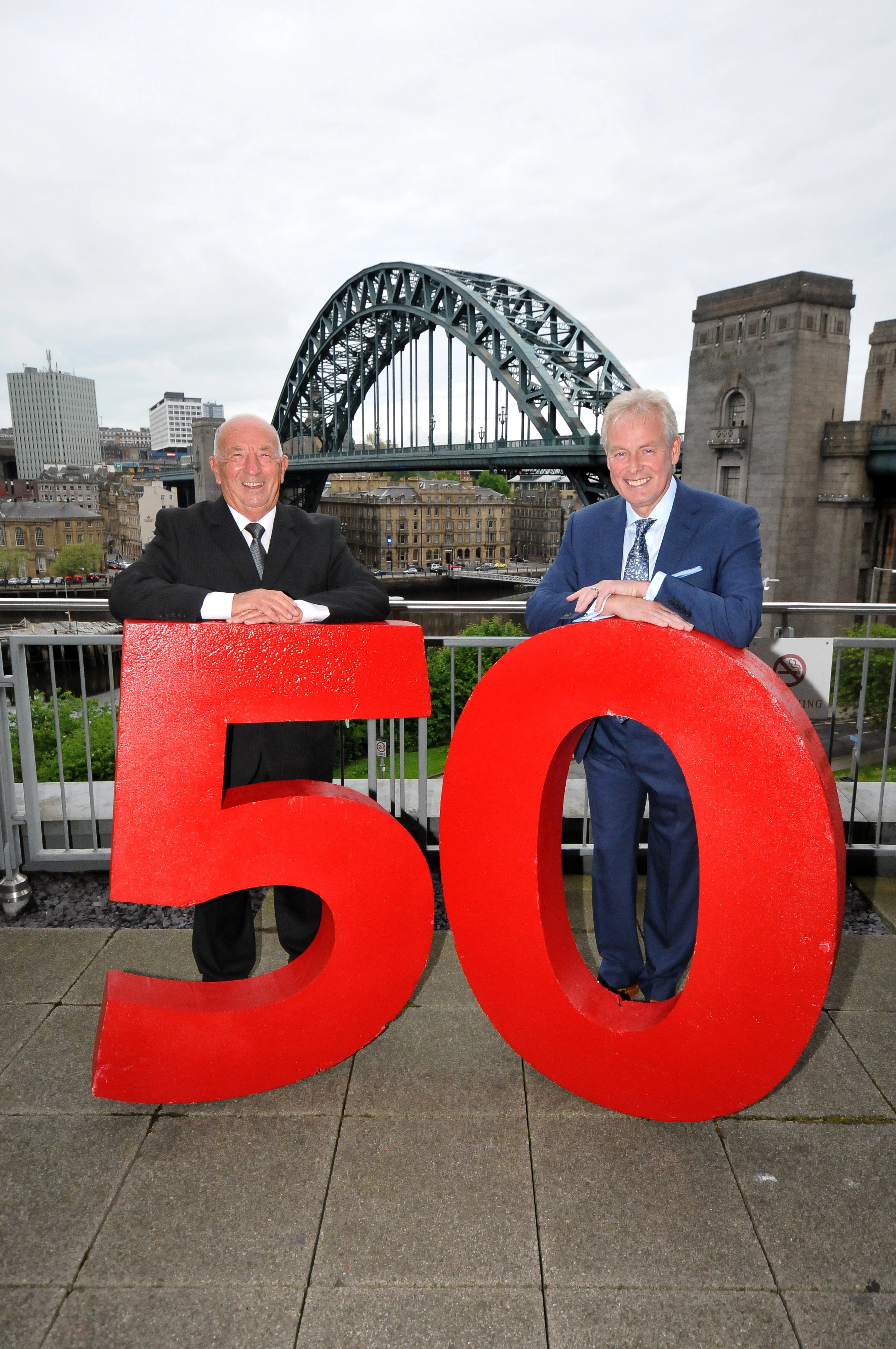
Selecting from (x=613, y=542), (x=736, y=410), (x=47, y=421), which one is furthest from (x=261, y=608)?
(x=47, y=421)

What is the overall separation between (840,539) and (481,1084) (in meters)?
38.6

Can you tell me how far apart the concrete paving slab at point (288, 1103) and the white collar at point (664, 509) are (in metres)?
2.00

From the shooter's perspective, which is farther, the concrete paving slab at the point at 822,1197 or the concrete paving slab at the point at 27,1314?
the concrete paving slab at the point at 822,1197

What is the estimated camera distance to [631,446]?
95.9 inches

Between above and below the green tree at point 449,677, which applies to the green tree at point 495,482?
above

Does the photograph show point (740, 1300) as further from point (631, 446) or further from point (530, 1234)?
point (631, 446)

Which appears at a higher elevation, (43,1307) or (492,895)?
(492,895)

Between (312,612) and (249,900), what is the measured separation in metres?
1.17

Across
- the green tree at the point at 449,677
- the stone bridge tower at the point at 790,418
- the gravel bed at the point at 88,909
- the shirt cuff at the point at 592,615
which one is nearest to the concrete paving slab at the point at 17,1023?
the gravel bed at the point at 88,909

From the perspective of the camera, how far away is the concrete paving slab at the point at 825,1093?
2.48 metres

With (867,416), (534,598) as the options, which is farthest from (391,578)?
(534,598)

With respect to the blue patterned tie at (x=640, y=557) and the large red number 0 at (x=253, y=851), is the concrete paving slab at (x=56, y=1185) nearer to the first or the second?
the large red number 0 at (x=253, y=851)

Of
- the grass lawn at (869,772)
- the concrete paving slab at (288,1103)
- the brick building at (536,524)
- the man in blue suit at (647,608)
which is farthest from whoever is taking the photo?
the brick building at (536,524)

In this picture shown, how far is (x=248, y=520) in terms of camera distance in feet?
9.06
